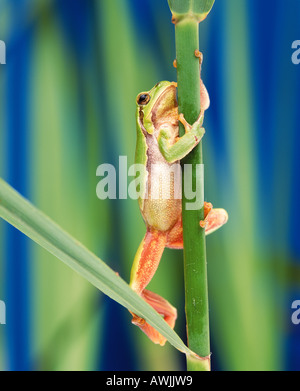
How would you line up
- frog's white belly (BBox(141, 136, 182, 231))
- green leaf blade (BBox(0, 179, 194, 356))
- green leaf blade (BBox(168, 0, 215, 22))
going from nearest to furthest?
1. green leaf blade (BBox(0, 179, 194, 356))
2. green leaf blade (BBox(168, 0, 215, 22))
3. frog's white belly (BBox(141, 136, 182, 231))

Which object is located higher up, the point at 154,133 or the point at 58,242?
the point at 154,133

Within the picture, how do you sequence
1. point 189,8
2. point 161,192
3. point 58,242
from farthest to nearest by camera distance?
point 161,192
point 189,8
point 58,242

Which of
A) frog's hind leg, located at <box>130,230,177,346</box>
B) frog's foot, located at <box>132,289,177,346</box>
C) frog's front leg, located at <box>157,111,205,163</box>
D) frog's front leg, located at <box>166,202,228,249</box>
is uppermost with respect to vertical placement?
frog's front leg, located at <box>157,111,205,163</box>

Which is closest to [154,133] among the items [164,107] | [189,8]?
[164,107]

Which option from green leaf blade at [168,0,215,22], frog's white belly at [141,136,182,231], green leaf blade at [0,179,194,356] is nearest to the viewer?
green leaf blade at [0,179,194,356]

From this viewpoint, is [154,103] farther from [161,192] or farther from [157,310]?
[157,310]

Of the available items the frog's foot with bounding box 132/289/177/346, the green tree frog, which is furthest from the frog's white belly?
the frog's foot with bounding box 132/289/177/346

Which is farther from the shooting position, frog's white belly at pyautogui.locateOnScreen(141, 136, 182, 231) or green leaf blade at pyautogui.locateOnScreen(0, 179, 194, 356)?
frog's white belly at pyautogui.locateOnScreen(141, 136, 182, 231)

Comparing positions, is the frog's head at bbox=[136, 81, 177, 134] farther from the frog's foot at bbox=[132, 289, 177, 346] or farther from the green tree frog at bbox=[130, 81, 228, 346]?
the frog's foot at bbox=[132, 289, 177, 346]
